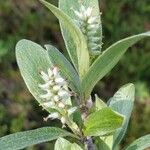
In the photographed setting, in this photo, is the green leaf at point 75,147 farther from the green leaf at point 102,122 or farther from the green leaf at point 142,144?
the green leaf at point 142,144

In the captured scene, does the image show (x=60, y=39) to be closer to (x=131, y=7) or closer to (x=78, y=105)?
(x=131, y=7)

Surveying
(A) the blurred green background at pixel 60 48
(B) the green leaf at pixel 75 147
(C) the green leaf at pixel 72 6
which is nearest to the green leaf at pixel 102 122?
(B) the green leaf at pixel 75 147

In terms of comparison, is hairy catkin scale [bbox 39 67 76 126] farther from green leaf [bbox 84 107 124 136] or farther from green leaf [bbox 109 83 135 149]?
green leaf [bbox 109 83 135 149]

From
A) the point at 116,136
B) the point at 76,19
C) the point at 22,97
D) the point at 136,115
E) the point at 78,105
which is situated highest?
the point at 76,19

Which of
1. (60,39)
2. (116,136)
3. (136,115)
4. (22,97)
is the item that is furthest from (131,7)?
(116,136)

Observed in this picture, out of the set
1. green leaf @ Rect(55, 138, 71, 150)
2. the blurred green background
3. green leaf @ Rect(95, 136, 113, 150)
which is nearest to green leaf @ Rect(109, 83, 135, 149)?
green leaf @ Rect(95, 136, 113, 150)

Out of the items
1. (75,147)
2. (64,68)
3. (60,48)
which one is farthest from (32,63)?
(60,48)

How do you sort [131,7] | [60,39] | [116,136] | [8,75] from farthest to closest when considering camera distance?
[131,7] → [60,39] → [8,75] → [116,136]

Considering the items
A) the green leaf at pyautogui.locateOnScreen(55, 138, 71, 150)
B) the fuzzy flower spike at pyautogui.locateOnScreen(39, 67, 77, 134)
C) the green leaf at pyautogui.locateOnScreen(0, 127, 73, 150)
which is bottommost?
the green leaf at pyautogui.locateOnScreen(55, 138, 71, 150)
